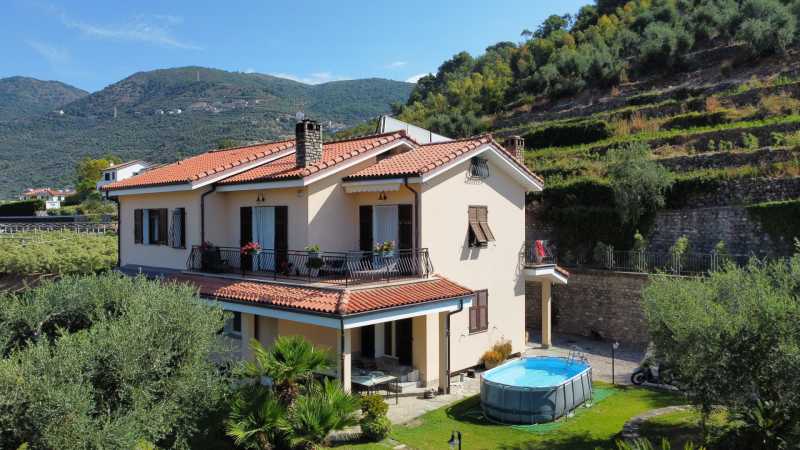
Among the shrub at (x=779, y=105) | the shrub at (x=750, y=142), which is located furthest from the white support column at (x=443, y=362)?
the shrub at (x=779, y=105)

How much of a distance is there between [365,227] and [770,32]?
34753 millimetres

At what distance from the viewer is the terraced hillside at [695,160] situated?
947 inches

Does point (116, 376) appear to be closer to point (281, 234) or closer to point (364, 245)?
point (281, 234)

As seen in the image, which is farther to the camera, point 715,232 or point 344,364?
point 715,232

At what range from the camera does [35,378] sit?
8703mm

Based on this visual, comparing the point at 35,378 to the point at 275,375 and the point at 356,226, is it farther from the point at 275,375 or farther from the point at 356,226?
the point at 356,226

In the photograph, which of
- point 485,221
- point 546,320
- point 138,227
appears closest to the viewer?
point 485,221

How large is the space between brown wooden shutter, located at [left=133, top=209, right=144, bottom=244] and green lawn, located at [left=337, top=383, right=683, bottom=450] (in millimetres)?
13994

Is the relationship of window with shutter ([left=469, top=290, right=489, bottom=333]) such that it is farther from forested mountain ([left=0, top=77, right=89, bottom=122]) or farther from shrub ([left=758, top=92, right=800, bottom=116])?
forested mountain ([left=0, top=77, right=89, bottom=122])

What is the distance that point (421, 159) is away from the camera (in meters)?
18.0

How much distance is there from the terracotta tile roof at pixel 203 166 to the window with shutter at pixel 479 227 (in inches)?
296

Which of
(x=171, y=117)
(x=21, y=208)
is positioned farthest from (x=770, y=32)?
(x=171, y=117)

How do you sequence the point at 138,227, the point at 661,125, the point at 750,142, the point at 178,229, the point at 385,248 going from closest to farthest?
the point at 385,248
the point at 178,229
the point at 138,227
the point at 750,142
the point at 661,125

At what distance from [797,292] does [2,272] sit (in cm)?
3148
